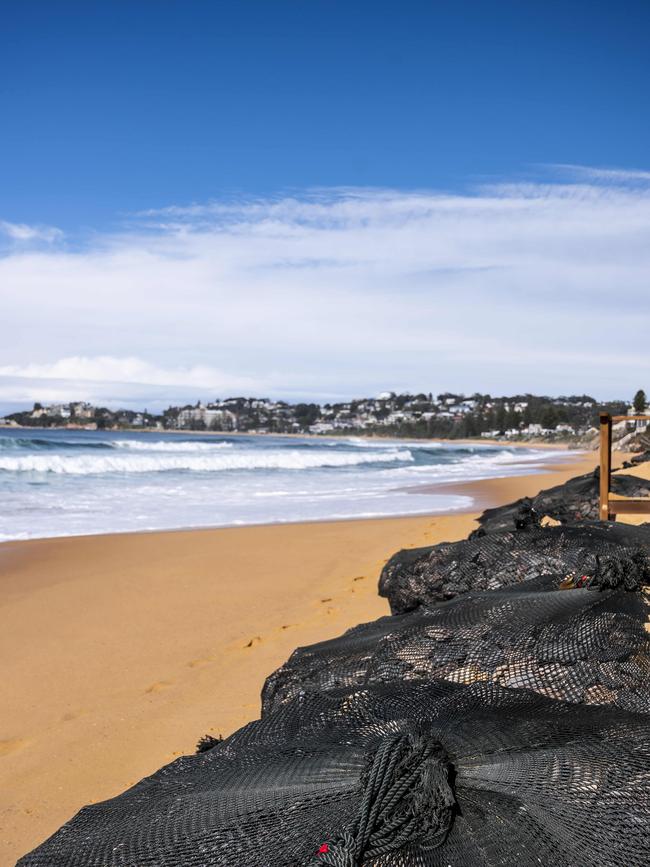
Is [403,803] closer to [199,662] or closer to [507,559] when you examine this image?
[507,559]

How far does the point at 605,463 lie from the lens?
7.83 metres

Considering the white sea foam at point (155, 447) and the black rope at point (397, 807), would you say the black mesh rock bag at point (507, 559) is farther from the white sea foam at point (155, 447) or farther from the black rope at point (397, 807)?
the white sea foam at point (155, 447)

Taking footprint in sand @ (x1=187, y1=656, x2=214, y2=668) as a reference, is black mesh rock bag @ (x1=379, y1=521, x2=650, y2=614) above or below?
above

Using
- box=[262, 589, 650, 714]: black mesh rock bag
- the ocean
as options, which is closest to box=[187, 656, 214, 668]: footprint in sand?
box=[262, 589, 650, 714]: black mesh rock bag

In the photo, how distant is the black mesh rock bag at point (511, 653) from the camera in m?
2.54

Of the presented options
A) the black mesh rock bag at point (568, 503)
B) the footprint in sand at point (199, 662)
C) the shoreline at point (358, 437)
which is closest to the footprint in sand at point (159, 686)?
the footprint in sand at point (199, 662)

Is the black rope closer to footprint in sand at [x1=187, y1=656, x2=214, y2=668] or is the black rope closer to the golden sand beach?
the golden sand beach

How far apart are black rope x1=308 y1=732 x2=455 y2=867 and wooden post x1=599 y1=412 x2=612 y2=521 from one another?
6.13 m

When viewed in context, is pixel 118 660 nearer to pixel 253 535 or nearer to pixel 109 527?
pixel 253 535

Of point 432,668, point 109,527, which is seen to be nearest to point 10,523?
point 109,527

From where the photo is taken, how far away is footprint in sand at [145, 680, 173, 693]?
453 cm

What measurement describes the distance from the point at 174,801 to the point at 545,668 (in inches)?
56.1

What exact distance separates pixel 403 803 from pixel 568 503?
893cm

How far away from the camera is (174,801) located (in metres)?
1.87
